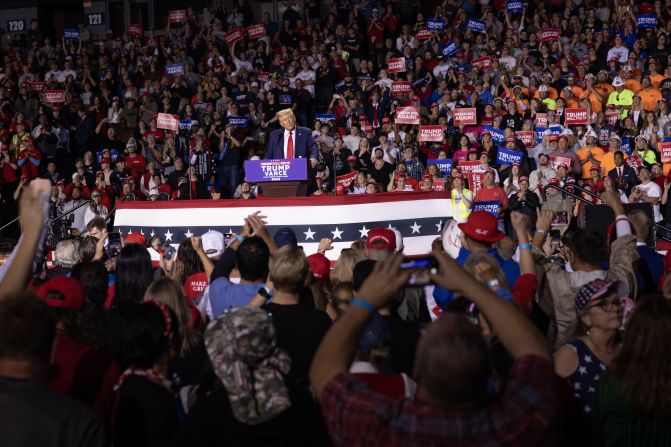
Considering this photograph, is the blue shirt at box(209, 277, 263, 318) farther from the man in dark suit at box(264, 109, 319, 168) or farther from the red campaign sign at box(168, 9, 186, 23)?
the red campaign sign at box(168, 9, 186, 23)

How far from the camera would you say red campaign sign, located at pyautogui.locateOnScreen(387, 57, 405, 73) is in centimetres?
2100

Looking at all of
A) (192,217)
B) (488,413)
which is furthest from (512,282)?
(192,217)

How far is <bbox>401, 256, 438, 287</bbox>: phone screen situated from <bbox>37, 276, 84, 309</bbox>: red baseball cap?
1909mm

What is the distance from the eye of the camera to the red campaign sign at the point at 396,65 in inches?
827

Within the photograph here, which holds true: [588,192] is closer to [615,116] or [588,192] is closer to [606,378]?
[615,116]

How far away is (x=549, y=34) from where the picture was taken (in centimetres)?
2038

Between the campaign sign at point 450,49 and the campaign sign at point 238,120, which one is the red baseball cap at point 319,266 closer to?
the campaign sign at point 238,120

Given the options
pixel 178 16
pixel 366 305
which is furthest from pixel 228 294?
pixel 178 16

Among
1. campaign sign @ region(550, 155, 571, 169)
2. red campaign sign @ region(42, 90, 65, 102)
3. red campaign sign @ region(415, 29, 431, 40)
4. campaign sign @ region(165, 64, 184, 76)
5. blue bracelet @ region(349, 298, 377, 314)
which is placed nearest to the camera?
blue bracelet @ region(349, 298, 377, 314)

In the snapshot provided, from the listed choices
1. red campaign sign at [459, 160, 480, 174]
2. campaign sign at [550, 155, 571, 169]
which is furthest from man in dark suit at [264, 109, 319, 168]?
campaign sign at [550, 155, 571, 169]

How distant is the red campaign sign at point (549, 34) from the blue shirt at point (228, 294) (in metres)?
16.7

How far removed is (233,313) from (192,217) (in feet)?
27.8

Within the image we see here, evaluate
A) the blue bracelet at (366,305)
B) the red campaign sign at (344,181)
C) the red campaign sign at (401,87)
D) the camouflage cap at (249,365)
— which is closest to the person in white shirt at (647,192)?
the red campaign sign at (344,181)

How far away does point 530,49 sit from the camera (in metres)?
20.6
